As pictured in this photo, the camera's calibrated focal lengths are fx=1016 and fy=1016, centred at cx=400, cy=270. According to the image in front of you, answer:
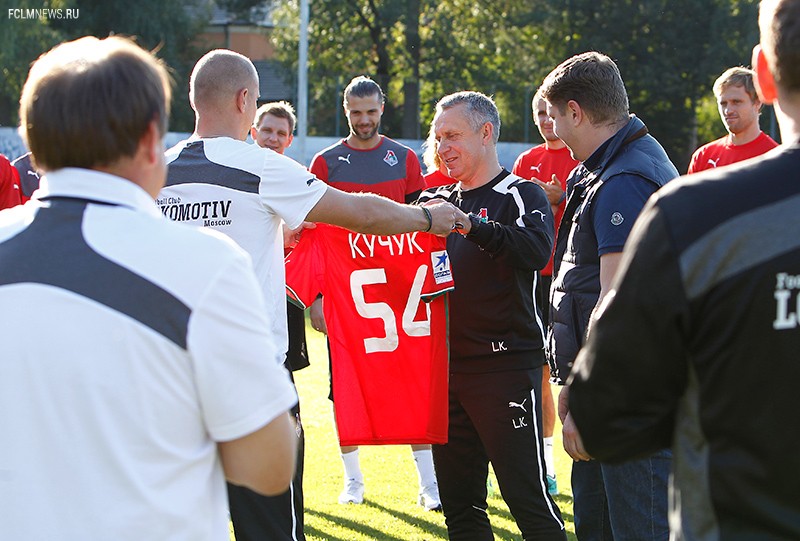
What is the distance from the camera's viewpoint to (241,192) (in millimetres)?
4133

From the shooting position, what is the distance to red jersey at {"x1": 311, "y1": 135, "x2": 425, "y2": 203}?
782 centimetres

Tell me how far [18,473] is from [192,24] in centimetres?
3982

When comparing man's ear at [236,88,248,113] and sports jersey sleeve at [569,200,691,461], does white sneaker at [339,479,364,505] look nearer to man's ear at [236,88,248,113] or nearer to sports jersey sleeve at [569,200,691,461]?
man's ear at [236,88,248,113]

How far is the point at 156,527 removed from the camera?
2008 mm

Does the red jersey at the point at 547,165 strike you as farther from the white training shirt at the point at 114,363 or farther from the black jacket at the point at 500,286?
the white training shirt at the point at 114,363

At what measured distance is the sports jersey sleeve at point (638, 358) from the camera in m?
1.96

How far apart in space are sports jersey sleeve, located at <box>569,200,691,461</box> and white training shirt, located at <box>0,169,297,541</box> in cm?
64

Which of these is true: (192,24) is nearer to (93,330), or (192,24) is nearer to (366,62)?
(366,62)

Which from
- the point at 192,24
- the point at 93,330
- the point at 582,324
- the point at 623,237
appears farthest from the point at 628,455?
the point at 192,24

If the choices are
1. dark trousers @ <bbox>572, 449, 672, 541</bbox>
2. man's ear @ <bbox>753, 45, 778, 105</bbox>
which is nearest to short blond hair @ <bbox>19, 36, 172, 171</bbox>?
man's ear @ <bbox>753, 45, 778, 105</bbox>

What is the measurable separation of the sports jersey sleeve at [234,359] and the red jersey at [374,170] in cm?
581

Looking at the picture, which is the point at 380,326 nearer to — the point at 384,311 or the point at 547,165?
the point at 384,311

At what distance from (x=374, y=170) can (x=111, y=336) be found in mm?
6022

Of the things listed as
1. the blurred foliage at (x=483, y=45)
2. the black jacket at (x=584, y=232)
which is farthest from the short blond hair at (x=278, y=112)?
the blurred foliage at (x=483, y=45)
